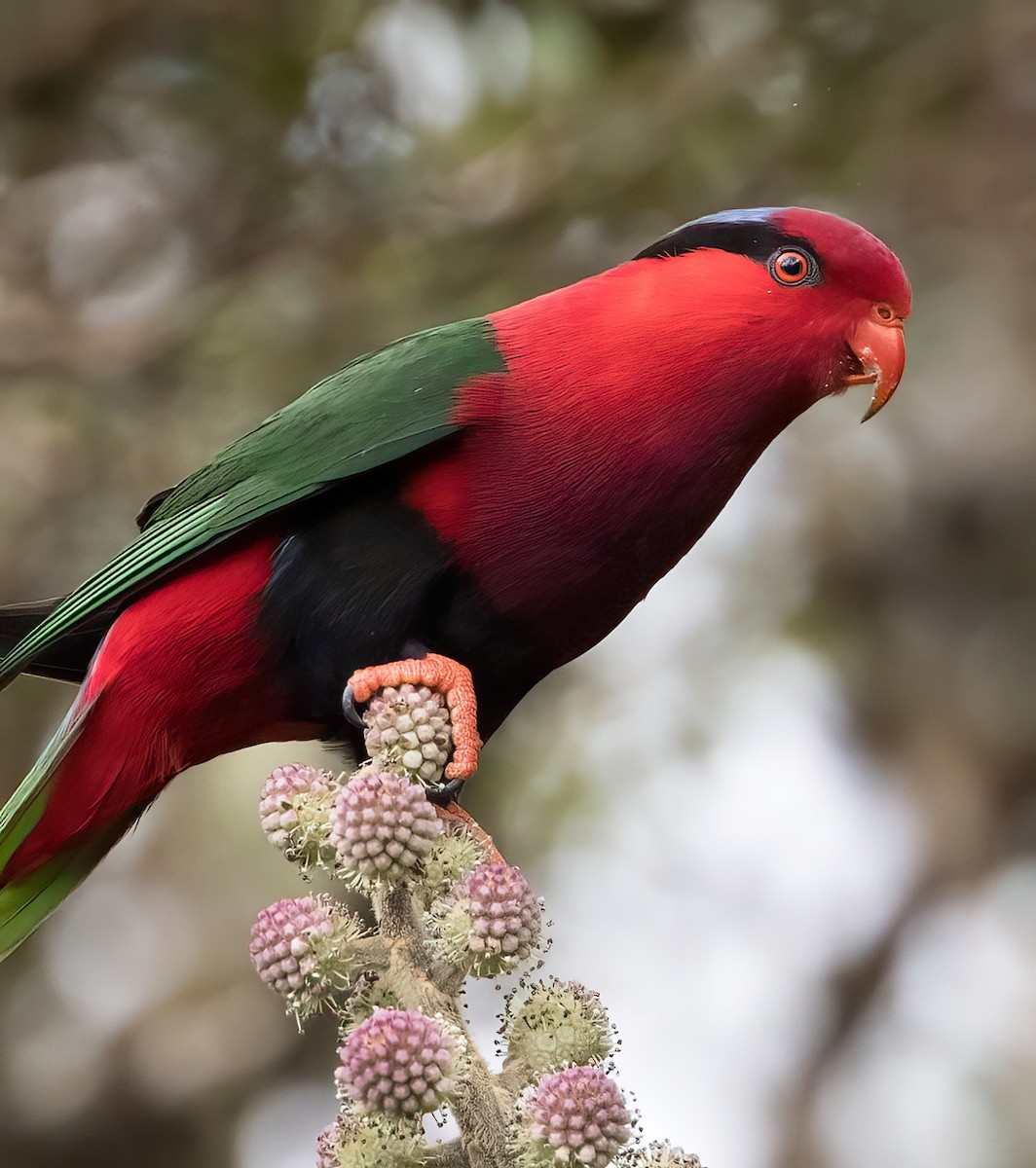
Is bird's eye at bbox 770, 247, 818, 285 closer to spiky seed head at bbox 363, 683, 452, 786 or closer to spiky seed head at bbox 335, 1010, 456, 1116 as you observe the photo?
spiky seed head at bbox 363, 683, 452, 786

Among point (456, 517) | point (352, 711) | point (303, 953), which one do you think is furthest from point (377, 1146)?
point (456, 517)

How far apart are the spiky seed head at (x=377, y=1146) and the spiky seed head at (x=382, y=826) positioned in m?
0.28

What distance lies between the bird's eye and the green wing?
0.50 metres

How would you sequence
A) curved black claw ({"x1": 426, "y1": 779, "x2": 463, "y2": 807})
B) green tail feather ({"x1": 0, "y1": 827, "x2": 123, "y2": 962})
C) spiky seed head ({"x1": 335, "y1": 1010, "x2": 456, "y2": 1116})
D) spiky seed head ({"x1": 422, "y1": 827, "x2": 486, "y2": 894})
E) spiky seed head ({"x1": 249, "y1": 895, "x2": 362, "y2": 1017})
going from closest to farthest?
spiky seed head ({"x1": 335, "y1": 1010, "x2": 456, "y2": 1116}), spiky seed head ({"x1": 249, "y1": 895, "x2": 362, "y2": 1017}), spiky seed head ({"x1": 422, "y1": 827, "x2": 486, "y2": 894}), curved black claw ({"x1": 426, "y1": 779, "x2": 463, "y2": 807}), green tail feather ({"x1": 0, "y1": 827, "x2": 123, "y2": 962})

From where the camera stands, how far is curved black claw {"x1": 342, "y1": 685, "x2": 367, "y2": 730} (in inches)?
82.0

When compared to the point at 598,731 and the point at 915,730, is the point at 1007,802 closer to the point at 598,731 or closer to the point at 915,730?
the point at 915,730

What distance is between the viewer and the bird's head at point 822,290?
2285 mm

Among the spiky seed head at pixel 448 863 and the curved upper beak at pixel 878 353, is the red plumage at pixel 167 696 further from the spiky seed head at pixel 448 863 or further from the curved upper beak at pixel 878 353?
the curved upper beak at pixel 878 353

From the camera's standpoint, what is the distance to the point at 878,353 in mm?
2322

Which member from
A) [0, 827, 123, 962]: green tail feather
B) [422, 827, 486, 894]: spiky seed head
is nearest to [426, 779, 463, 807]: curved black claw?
[422, 827, 486, 894]: spiky seed head

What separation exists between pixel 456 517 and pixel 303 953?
801 mm

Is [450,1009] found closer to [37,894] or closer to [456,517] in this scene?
[456,517]

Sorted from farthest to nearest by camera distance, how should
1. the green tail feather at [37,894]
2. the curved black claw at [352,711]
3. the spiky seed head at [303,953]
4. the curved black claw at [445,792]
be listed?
the green tail feather at [37,894] → the curved black claw at [352,711] → the curved black claw at [445,792] → the spiky seed head at [303,953]

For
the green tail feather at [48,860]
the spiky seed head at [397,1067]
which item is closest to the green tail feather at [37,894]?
the green tail feather at [48,860]
